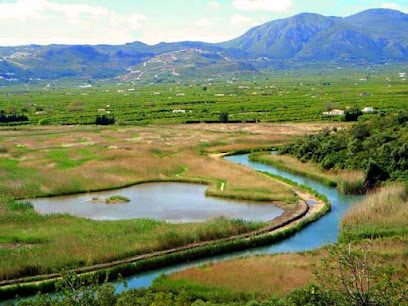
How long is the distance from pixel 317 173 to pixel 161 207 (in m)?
16.9

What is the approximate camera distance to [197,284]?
21953 millimetres

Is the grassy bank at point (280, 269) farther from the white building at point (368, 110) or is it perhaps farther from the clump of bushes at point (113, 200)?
the white building at point (368, 110)

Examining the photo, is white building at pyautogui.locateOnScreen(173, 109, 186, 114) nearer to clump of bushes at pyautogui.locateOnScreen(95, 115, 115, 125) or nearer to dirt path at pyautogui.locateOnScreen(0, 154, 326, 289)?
clump of bushes at pyautogui.locateOnScreen(95, 115, 115, 125)

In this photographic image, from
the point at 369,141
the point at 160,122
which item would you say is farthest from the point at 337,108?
the point at 369,141

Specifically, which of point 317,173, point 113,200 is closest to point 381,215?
point 317,173

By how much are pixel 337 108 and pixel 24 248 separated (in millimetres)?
81530

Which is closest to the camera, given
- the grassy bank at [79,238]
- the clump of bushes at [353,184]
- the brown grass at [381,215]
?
the grassy bank at [79,238]

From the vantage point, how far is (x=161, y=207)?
36.2 meters

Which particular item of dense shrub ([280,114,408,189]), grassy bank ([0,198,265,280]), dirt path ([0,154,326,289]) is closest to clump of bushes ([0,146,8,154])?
grassy bank ([0,198,265,280])

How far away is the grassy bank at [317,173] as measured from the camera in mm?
38844

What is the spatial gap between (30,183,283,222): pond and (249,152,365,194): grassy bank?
7.16 metres

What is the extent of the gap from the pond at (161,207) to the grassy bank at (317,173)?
7163 millimetres

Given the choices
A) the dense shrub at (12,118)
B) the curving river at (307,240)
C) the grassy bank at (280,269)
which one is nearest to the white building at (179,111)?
the dense shrub at (12,118)

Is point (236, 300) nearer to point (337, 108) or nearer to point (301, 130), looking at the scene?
point (301, 130)
